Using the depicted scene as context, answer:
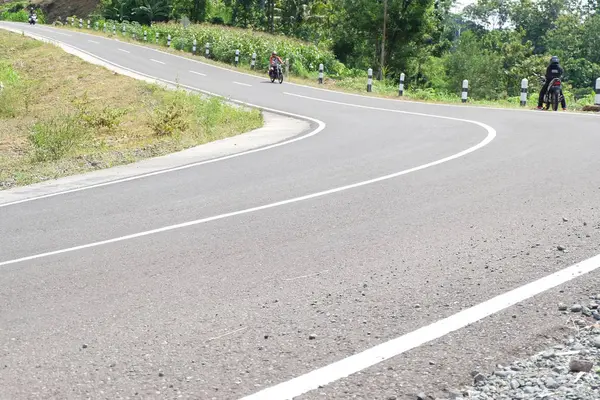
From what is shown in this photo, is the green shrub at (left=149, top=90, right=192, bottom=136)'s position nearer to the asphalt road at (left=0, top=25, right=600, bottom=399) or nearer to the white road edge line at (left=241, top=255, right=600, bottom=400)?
the asphalt road at (left=0, top=25, right=600, bottom=399)

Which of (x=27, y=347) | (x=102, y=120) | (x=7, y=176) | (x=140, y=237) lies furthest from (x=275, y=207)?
(x=102, y=120)

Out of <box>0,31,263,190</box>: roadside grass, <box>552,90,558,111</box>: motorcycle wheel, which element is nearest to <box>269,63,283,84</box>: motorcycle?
<box>0,31,263,190</box>: roadside grass

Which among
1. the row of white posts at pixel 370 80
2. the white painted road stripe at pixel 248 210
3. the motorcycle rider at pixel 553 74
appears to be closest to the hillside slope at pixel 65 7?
the row of white posts at pixel 370 80

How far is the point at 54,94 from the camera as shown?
3070 cm

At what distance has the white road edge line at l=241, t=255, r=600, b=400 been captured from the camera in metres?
3.79

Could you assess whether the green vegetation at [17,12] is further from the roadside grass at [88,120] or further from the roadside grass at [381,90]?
the roadside grass at [88,120]

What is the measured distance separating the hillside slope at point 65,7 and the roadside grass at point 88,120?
56091 mm

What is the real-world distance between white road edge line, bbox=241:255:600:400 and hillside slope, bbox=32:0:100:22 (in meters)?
92.2

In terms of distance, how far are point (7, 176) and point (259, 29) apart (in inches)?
2553

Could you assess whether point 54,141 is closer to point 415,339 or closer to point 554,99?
point 415,339

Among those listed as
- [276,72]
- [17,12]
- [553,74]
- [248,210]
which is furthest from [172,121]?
[17,12]

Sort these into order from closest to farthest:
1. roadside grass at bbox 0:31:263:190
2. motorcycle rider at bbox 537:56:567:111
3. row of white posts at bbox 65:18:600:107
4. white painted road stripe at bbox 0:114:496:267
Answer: white painted road stripe at bbox 0:114:496:267 < roadside grass at bbox 0:31:263:190 < motorcycle rider at bbox 537:56:567:111 < row of white posts at bbox 65:18:600:107

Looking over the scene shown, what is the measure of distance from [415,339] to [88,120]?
58.5 feet

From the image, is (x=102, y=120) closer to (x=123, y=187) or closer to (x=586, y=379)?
(x=123, y=187)
